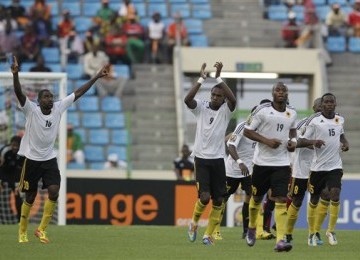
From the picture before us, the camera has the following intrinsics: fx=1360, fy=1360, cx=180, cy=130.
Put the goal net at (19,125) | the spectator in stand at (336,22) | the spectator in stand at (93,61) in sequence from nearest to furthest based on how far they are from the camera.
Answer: the goal net at (19,125), the spectator in stand at (93,61), the spectator in stand at (336,22)

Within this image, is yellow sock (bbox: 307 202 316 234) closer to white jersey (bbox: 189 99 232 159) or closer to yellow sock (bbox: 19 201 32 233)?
white jersey (bbox: 189 99 232 159)

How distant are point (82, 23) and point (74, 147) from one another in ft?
19.9

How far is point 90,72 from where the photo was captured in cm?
3528

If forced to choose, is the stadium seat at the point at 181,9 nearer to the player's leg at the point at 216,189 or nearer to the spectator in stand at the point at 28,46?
the spectator in stand at the point at 28,46

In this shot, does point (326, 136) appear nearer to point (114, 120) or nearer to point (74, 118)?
point (114, 120)

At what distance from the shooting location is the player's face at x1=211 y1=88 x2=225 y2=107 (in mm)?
20078

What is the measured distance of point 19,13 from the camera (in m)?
36.9

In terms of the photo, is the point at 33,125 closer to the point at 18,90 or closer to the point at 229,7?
the point at 18,90

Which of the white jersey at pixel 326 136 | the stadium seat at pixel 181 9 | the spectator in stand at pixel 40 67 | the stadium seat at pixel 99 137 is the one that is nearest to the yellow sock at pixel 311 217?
the white jersey at pixel 326 136

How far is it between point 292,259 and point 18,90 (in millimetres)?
4938

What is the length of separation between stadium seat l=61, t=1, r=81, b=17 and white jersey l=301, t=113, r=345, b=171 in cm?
1817

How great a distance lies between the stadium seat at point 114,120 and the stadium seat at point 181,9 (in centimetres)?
509

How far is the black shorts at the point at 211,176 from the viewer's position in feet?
66.4

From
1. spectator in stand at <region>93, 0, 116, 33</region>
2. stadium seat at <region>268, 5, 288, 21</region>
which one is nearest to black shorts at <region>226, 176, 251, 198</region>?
spectator in stand at <region>93, 0, 116, 33</region>
